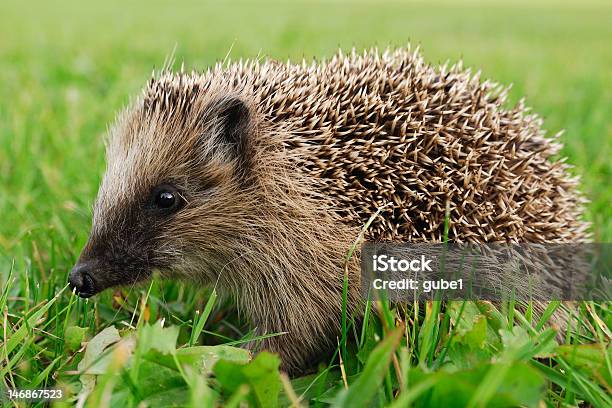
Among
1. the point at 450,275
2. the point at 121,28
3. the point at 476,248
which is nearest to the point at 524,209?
the point at 476,248

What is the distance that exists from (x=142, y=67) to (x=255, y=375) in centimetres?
637

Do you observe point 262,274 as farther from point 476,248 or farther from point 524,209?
point 524,209

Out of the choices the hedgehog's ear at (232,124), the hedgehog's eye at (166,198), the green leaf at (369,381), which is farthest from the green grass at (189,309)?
the hedgehog's ear at (232,124)

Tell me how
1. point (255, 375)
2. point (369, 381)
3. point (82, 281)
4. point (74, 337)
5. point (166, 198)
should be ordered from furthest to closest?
point (166, 198) < point (82, 281) < point (74, 337) < point (255, 375) < point (369, 381)

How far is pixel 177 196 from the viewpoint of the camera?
8.81 feet

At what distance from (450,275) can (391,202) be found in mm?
364

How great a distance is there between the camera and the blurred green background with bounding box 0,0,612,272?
381cm

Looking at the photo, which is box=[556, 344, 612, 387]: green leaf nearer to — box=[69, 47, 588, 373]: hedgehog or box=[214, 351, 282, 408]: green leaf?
box=[69, 47, 588, 373]: hedgehog

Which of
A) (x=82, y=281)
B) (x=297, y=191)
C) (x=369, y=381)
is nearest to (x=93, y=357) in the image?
(x=82, y=281)

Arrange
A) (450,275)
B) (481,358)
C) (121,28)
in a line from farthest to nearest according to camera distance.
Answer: (121,28)
(450,275)
(481,358)

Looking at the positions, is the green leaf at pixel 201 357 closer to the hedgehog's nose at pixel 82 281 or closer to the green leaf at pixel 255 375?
the green leaf at pixel 255 375

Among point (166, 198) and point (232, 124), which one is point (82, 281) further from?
point (232, 124)

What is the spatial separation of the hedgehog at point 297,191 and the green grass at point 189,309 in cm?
A: 20

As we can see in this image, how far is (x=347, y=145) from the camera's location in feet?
8.73
